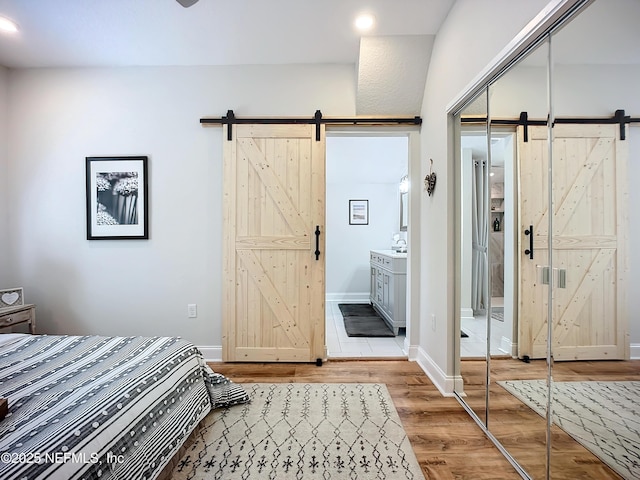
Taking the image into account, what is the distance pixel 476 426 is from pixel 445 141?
6.52ft

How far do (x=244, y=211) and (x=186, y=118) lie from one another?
107 centimetres

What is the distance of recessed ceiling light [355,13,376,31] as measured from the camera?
7.41ft

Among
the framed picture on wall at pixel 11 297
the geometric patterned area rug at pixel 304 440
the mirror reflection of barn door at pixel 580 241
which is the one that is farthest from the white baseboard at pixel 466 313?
the framed picture on wall at pixel 11 297

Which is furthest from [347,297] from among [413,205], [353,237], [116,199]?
[116,199]

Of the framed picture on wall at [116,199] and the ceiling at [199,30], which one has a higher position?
the ceiling at [199,30]

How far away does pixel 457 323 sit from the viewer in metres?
2.20

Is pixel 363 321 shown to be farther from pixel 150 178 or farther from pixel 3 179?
pixel 3 179

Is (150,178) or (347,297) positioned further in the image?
(347,297)

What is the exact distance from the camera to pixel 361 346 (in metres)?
3.32

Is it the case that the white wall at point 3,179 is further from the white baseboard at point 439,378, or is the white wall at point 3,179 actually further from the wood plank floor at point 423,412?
the white baseboard at point 439,378

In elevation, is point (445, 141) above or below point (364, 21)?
below

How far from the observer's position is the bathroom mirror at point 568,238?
1050 millimetres

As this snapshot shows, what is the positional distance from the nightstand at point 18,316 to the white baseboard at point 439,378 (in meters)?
3.55

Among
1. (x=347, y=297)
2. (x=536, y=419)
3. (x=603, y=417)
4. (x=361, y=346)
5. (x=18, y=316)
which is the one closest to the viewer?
(x=603, y=417)
